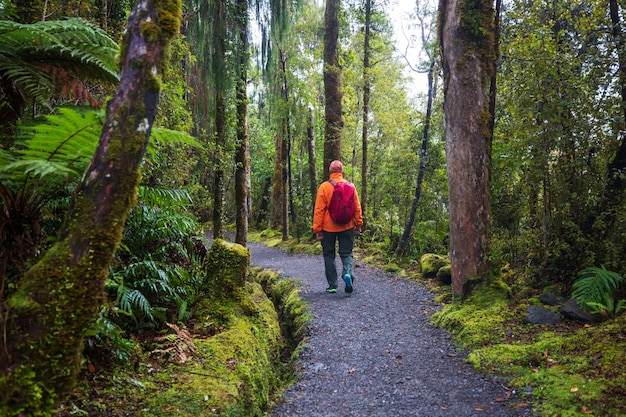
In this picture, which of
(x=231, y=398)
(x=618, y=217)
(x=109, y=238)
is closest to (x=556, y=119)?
(x=618, y=217)

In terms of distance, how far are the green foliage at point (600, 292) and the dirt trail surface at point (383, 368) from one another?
155 centimetres

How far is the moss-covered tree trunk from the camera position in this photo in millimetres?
1993

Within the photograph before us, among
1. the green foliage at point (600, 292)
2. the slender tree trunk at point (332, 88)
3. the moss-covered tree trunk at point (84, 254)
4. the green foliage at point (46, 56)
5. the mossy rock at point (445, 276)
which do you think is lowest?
the mossy rock at point (445, 276)

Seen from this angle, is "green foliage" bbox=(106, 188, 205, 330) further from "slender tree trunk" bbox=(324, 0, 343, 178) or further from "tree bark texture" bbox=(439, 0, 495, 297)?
"slender tree trunk" bbox=(324, 0, 343, 178)

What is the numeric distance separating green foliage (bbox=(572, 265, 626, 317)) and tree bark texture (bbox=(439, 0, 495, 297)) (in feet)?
4.54

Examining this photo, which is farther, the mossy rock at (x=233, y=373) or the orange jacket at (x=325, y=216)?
the orange jacket at (x=325, y=216)

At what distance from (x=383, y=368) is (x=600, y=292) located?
258cm

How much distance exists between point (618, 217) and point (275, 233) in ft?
49.2

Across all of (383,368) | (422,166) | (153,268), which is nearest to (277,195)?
(422,166)

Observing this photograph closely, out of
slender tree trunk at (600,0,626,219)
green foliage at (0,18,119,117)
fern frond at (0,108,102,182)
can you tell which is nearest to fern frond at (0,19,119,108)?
green foliage at (0,18,119,117)

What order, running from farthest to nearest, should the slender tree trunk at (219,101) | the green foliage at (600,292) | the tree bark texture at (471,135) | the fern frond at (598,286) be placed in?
the slender tree trunk at (219,101)
the tree bark texture at (471,135)
the fern frond at (598,286)
the green foliage at (600,292)

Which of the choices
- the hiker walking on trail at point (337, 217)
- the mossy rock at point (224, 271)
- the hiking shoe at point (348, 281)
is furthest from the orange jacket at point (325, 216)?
the mossy rock at point (224, 271)

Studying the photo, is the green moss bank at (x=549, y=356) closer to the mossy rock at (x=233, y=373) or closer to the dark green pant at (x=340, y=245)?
the mossy rock at (x=233, y=373)

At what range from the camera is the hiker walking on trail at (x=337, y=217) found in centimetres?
755
